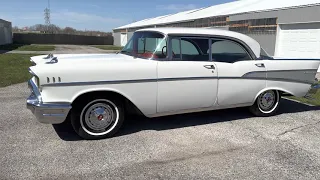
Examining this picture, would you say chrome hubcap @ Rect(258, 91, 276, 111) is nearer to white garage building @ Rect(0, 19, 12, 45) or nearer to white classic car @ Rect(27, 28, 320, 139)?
white classic car @ Rect(27, 28, 320, 139)

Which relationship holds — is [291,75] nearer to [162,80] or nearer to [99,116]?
[162,80]

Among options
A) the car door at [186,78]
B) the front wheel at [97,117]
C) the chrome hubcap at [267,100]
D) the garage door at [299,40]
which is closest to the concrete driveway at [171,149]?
the front wheel at [97,117]

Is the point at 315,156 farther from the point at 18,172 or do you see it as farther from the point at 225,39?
the point at 18,172

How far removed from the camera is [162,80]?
4.20 metres

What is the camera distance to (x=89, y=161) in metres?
3.39

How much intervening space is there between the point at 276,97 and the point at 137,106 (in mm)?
2952

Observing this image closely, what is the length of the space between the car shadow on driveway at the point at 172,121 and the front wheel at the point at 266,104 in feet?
0.66

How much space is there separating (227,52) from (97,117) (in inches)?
103

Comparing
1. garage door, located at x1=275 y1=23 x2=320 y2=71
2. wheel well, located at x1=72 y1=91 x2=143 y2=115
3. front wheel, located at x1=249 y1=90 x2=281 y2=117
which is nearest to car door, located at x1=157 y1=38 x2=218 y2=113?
wheel well, located at x1=72 y1=91 x2=143 y2=115

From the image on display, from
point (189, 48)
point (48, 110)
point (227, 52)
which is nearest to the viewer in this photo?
point (48, 110)

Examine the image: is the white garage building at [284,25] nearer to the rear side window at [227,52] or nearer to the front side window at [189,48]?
the rear side window at [227,52]

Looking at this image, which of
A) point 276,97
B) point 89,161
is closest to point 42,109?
point 89,161

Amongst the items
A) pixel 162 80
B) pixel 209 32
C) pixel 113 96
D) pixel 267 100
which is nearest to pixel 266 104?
pixel 267 100

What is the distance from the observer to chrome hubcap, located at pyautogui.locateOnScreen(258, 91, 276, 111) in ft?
17.3
